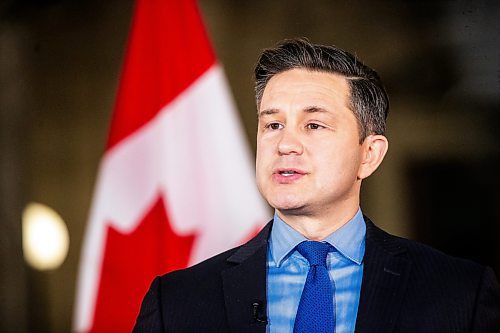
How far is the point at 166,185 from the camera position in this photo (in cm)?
340

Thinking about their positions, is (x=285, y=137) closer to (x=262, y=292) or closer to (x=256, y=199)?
(x=262, y=292)

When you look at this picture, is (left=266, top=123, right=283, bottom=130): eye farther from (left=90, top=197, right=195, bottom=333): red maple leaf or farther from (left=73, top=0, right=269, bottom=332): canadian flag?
(left=90, top=197, right=195, bottom=333): red maple leaf

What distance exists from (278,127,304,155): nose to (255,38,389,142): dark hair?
0.62 feet

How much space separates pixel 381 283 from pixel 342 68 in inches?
23.2

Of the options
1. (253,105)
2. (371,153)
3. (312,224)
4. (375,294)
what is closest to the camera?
(375,294)

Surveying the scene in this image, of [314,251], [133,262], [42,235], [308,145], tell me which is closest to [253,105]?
[133,262]

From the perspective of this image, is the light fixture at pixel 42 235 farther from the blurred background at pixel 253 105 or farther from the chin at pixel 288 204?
the chin at pixel 288 204

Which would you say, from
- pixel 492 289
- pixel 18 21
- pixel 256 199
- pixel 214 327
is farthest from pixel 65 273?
pixel 492 289

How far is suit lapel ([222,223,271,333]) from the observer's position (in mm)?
2232

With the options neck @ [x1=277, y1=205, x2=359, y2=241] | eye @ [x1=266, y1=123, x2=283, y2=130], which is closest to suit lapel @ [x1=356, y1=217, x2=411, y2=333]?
neck @ [x1=277, y1=205, x2=359, y2=241]

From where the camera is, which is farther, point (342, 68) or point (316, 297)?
point (342, 68)

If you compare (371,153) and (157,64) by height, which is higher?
(157,64)

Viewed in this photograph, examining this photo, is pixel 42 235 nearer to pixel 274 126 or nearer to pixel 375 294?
pixel 274 126

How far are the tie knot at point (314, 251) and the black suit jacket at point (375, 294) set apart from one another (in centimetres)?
11
